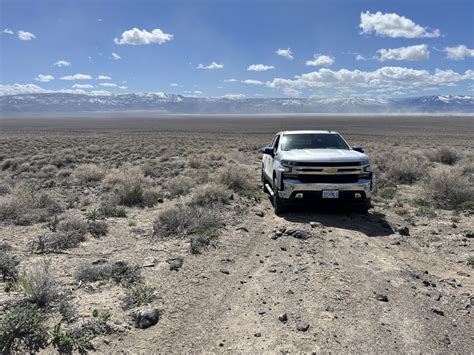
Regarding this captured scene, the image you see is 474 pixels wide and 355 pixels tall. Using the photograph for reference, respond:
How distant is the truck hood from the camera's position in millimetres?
8984

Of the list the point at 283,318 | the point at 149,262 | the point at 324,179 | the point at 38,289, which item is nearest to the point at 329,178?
the point at 324,179

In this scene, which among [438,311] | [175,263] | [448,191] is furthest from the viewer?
[448,191]

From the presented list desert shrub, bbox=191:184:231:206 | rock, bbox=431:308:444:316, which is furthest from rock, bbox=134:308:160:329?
desert shrub, bbox=191:184:231:206

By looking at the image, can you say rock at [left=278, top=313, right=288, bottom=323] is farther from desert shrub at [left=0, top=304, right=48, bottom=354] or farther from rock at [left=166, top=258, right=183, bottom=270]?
desert shrub at [left=0, top=304, right=48, bottom=354]

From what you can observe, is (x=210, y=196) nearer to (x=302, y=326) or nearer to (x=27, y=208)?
(x=27, y=208)

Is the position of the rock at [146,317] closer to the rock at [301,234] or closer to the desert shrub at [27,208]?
the rock at [301,234]

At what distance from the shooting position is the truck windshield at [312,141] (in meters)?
10.7

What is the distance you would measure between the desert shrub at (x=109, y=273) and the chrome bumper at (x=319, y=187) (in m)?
4.15

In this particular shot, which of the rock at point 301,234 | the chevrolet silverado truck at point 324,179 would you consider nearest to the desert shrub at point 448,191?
the chevrolet silverado truck at point 324,179

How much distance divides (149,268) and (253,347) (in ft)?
8.30

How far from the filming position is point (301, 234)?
7648 mm

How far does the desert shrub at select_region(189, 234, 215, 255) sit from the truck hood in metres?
2.92

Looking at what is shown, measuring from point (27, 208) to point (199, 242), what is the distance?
4580 millimetres

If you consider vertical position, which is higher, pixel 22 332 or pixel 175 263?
pixel 22 332
